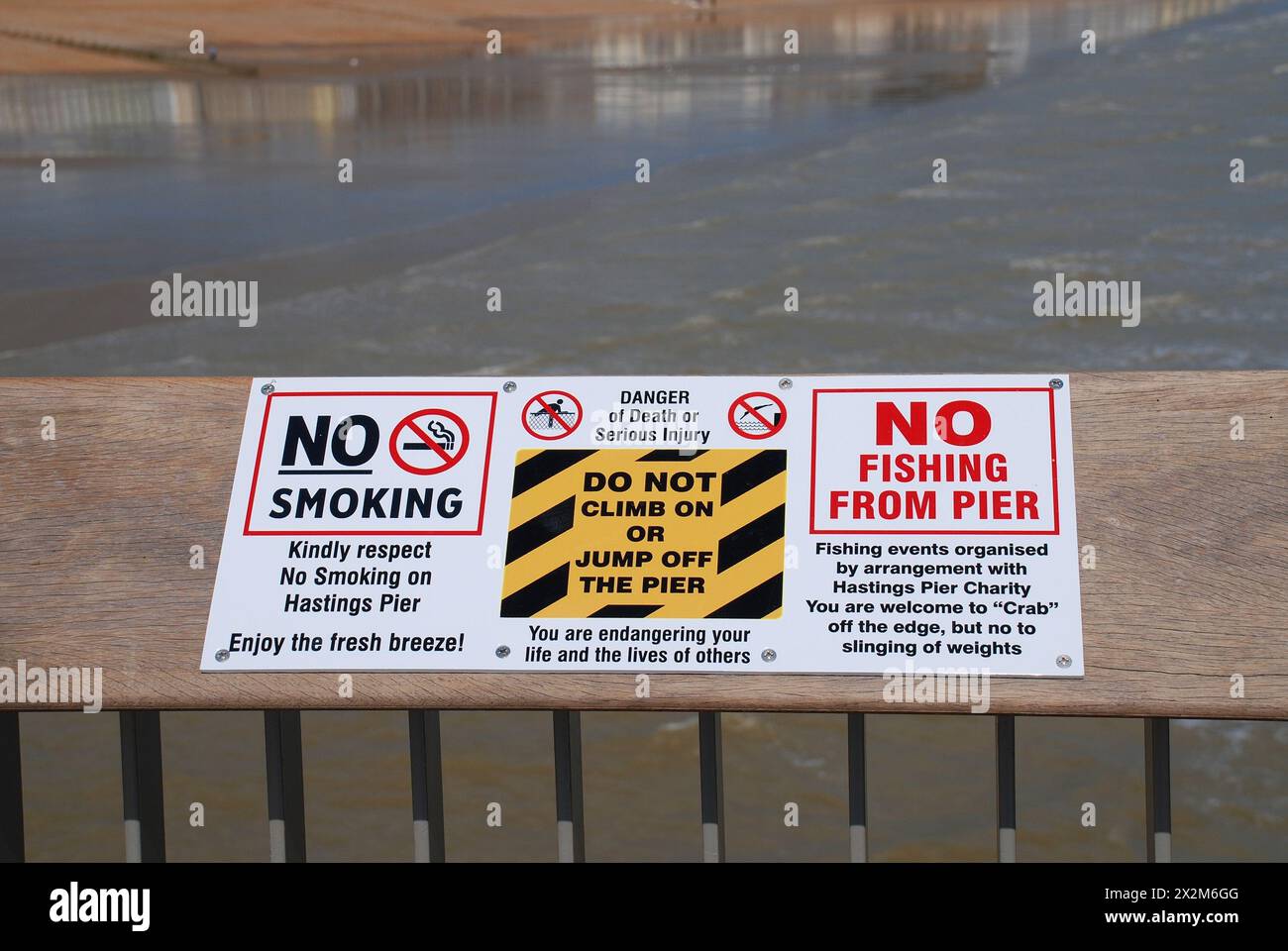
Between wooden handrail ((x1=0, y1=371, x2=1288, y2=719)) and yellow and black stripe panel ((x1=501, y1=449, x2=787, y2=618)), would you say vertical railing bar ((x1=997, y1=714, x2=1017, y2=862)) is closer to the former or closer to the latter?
wooden handrail ((x1=0, y1=371, x2=1288, y2=719))

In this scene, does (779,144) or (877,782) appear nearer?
(877,782)

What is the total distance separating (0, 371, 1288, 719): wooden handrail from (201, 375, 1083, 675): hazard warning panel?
0.10ft

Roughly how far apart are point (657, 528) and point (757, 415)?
23 centimetres

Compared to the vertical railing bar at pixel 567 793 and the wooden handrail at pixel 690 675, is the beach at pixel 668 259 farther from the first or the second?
the wooden handrail at pixel 690 675

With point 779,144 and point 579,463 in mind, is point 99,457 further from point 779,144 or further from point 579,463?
point 779,144

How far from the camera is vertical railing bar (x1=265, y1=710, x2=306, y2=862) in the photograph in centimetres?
199

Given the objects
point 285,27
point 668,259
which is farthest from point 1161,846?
point 285,27

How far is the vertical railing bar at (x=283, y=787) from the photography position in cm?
199

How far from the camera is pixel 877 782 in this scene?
4.43 metres

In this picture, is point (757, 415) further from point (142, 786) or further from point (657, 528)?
point (142, 786)

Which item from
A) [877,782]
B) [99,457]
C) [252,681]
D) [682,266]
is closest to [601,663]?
[252,681]

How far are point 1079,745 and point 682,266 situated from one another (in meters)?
7.06

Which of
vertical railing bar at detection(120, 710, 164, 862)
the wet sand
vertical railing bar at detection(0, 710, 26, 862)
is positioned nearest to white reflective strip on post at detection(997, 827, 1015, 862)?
vertical railing bar at detection(120, 710, 164, 862)

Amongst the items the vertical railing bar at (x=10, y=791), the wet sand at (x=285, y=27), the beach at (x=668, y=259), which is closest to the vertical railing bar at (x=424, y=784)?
the vertical railing bar at (x=10, y=791)
